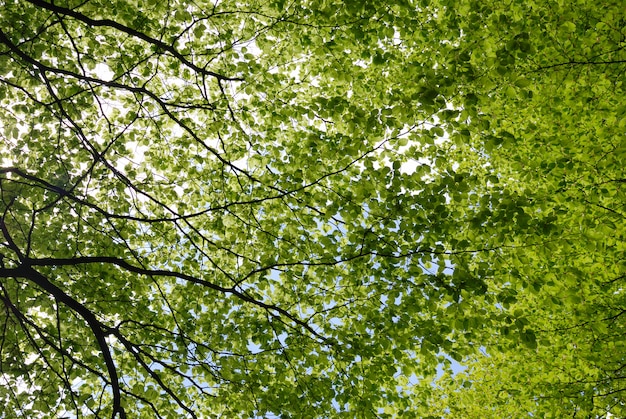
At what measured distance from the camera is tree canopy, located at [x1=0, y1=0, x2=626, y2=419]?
5488mm

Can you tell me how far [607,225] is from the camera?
20.5 feet

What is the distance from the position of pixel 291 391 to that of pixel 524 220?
3806 mm

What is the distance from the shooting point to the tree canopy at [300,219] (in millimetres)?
5488

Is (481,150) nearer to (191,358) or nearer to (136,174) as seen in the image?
(136,174)

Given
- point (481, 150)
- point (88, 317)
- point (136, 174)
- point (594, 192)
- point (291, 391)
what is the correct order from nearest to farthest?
1. point (88, 317)
2. point (291, 391)
3. point (594, 192)
4. point (136, 174)
5. point (481, 150)

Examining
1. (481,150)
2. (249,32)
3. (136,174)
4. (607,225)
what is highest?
(481,150)

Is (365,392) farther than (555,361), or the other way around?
(555,361)

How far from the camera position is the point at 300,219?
7.29m

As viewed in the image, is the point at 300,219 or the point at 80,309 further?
the point at 300,219

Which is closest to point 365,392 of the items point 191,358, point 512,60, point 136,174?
point 191,358

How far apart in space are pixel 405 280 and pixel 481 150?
27.8 ft

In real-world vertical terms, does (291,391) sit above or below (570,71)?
below

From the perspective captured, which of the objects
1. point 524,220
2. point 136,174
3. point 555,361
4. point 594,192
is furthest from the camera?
point 555,361

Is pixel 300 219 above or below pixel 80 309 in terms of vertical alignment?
above
